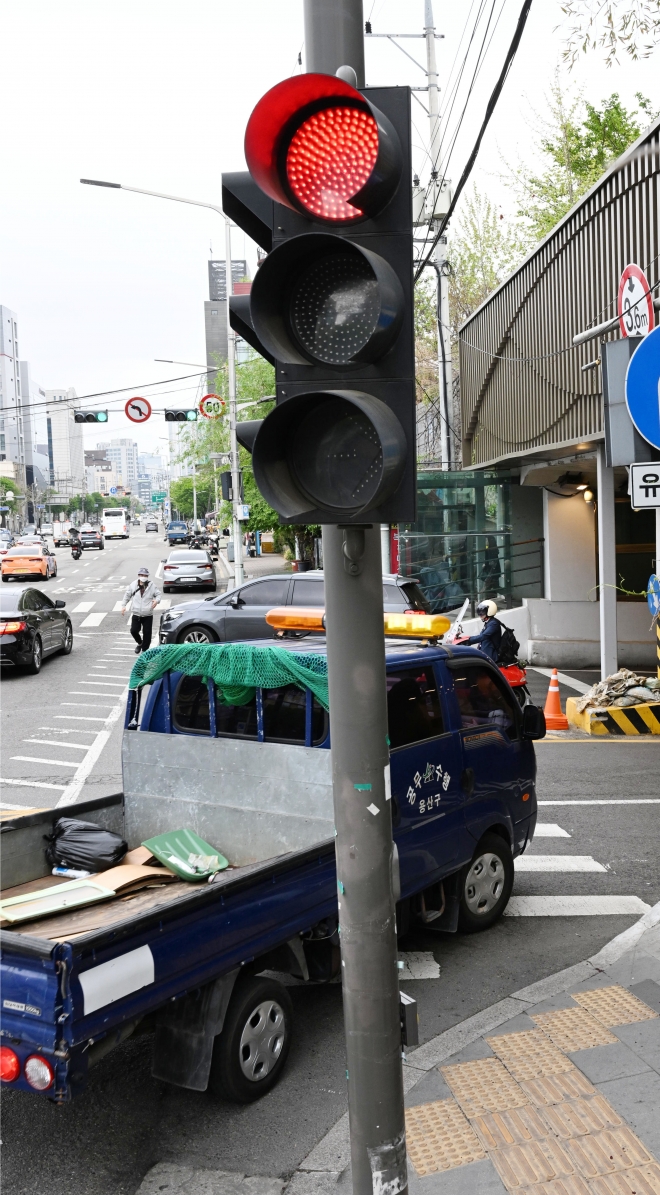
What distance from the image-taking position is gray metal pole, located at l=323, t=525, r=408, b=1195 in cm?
304

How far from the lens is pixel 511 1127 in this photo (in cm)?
439

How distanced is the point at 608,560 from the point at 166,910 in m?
12.9

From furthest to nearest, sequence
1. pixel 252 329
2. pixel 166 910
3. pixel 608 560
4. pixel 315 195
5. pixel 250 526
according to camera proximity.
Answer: pixel 250 526
pixel 608 560
pixel 166 910
pixel 252 329
pixel 315 195

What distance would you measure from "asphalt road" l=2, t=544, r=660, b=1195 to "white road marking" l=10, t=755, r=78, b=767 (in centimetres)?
10

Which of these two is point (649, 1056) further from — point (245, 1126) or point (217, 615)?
point (217, 615)

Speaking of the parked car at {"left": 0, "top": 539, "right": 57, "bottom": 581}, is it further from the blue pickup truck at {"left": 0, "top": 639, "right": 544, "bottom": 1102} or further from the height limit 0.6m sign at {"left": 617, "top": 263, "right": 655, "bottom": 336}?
the blue pickup truck at {"left": 0, "top": 639, "right": 544, "bottom": 1102}

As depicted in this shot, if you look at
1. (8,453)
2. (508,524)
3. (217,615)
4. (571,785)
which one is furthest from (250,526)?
(8,453)

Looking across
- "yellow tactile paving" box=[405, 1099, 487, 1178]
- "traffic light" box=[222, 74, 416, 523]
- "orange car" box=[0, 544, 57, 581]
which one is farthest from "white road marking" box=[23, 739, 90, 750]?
"orange car" box=[0, 544, 57, 581]

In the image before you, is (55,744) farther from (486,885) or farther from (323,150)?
(323,150)

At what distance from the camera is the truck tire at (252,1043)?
15.2 ft

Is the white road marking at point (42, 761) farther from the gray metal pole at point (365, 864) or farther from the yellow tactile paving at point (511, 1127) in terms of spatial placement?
the gray metal pole at point (365, 864)

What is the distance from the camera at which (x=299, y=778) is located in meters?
5.67

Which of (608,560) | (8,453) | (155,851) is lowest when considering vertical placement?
(155,851)

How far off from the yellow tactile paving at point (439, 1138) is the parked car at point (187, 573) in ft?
105
